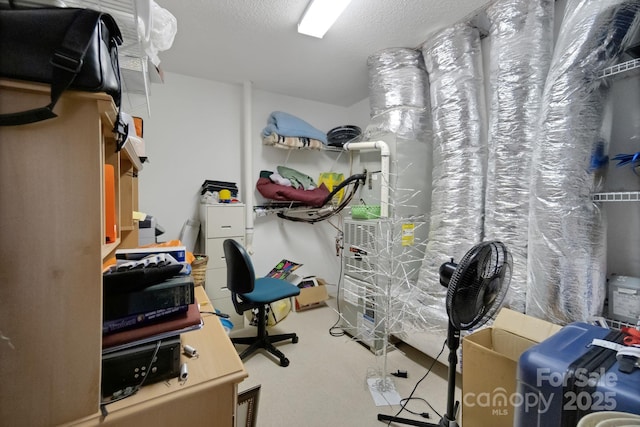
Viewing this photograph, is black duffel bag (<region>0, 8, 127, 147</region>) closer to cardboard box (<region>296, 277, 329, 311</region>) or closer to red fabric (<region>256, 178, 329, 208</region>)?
red fabric (<region>256, 178, 329, 208</region>)

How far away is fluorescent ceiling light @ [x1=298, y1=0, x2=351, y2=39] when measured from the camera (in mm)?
1703

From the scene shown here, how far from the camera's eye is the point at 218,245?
257cm

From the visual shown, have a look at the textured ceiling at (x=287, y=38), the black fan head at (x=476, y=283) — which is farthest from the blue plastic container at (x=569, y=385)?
the textured ceiling at (x=287, y=38)

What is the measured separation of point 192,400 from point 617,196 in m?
2.00

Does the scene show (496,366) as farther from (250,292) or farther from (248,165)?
(248,165)

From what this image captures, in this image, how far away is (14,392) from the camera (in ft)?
2.03

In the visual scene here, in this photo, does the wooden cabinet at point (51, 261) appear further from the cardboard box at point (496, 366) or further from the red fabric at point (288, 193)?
the red fabric at point (288, 193)

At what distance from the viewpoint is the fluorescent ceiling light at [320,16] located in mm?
1703

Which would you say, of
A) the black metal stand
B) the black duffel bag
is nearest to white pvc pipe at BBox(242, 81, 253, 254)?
the black metal stand

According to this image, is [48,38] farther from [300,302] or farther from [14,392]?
[300,302]

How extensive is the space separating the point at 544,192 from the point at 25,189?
6.73 ft

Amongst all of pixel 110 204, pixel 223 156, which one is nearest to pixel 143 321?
pixel 110 204

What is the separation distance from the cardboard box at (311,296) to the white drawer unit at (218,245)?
69 centimetres

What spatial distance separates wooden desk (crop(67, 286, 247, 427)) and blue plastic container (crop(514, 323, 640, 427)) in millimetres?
977
